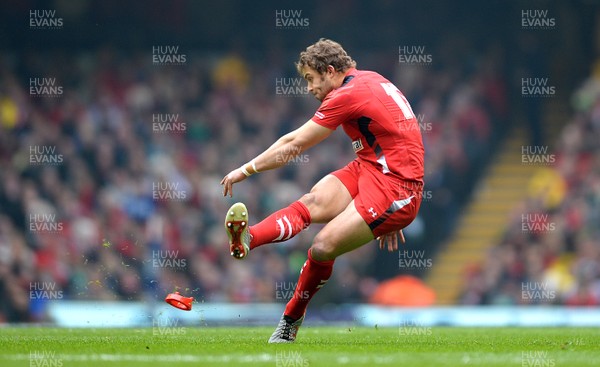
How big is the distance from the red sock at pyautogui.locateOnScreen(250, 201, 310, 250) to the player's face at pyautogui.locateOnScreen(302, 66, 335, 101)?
101 cm

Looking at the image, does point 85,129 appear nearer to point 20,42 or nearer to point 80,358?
point 20,42

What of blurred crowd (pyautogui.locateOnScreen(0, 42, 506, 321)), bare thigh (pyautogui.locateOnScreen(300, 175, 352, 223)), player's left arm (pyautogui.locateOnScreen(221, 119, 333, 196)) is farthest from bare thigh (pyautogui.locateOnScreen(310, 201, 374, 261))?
blurred crowd (pyautogui.locateOnScreen(0, 42, 506, 321))

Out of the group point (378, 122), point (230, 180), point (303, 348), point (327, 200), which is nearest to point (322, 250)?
point (327, 200)

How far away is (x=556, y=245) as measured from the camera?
17266 millimetres

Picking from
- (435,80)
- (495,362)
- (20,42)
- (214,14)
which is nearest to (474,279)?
(435,80)

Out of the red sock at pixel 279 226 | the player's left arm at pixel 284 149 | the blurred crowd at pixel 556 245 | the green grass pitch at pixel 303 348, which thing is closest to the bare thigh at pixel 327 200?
the red sock at pixel 279 226

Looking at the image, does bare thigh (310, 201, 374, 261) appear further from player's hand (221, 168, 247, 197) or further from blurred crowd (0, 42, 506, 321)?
blurred crowd (0, 42, 506, 321)

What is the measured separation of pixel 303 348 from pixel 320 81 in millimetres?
2220

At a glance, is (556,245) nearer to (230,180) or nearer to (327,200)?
(327,200)

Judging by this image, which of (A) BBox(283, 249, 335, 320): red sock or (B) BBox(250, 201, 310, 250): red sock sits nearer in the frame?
(B) BBox(250, 201, 310, 250): red sock

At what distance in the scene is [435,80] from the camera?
1992 cm

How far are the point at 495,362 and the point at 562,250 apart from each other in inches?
424

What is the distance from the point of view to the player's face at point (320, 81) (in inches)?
340

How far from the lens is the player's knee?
8188mm
